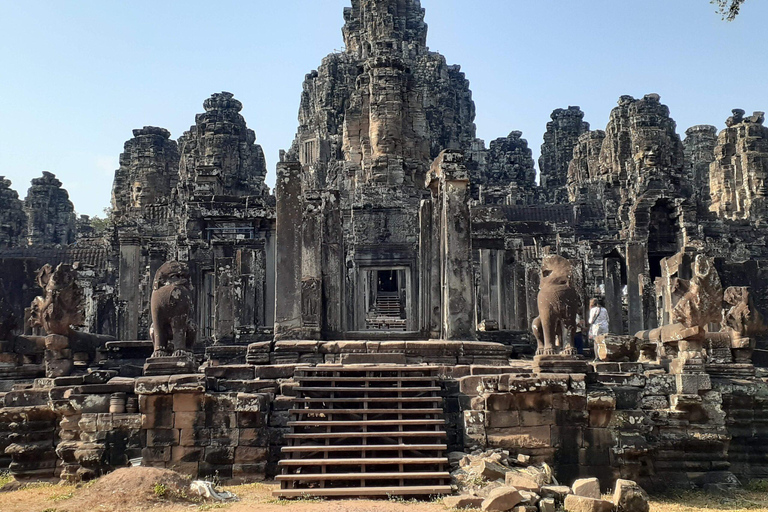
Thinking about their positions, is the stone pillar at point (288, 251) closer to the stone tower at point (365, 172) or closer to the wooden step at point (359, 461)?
the stone tower at point (365, 172)

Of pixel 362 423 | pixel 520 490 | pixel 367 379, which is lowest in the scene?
pixel 520 490

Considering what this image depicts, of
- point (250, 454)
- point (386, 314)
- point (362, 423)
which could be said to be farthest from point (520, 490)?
point (386, 314)

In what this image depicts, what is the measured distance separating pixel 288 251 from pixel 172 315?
9.81ft

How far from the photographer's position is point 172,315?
10.0 metres

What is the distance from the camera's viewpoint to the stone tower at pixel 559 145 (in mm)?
40406

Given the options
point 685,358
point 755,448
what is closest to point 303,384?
point 685,358

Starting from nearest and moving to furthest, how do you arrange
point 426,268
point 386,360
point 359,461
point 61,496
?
1. point 359,461
2. point 61,496
3. point 386,360
4. point 426,268

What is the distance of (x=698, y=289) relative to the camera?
10.4 metres

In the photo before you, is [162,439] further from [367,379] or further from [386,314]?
[386,314]

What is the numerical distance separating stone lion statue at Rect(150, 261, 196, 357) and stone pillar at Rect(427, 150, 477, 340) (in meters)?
4.19

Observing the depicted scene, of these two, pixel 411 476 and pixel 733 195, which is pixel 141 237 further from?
pixel 733 195

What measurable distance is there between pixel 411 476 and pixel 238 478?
7.19 ft

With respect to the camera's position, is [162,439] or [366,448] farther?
[162,439]

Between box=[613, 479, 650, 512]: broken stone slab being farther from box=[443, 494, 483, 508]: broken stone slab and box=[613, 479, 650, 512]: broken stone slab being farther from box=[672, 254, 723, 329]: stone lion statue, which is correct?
box=[672, 254, 723, 329]: stone lion statue
